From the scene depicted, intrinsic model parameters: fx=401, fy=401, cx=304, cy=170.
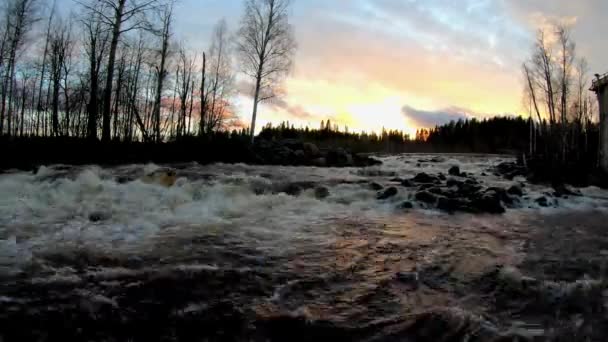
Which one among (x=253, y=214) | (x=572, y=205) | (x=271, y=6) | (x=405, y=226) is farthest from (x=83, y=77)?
(x=572, y=205)

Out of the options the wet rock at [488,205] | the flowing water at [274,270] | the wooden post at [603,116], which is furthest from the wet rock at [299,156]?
the wooden post at [603,116]

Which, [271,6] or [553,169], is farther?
[271,6]

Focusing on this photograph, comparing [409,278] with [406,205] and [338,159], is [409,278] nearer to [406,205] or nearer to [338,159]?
[406,205]

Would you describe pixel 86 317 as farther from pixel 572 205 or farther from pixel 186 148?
pixel 186 148

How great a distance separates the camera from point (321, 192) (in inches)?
385

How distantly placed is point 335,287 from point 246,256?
1309 millimetres

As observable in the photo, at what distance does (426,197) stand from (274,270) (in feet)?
20.3

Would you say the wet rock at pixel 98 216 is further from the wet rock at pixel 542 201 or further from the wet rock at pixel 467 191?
the wet rock at pixel 542 201

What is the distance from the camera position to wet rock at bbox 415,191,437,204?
930 cm

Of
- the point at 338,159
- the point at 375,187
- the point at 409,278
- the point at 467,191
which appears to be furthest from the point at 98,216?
the point at 338,159

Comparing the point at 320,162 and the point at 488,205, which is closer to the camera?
the point at 488,205

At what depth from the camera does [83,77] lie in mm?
24172

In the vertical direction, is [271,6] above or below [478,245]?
above

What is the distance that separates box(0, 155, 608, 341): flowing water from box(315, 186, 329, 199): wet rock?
1365mm
